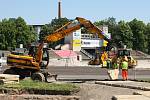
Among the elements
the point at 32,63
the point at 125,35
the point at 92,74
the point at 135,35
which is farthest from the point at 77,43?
the point at 32,63

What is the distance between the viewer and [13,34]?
114312 mm

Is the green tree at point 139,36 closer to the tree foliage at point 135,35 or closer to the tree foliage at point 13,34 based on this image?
the tree foliage at point 135,35

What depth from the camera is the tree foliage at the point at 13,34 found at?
368 feet

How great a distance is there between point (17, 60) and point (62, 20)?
126411mm

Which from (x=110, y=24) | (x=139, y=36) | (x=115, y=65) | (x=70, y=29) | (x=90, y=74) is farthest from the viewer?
(x=110, y=24)

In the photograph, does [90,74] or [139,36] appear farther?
[139,36]

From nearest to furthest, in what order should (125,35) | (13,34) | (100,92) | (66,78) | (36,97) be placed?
(36,97) → (100,92) → (66,78) → (13,34) → (125,35)

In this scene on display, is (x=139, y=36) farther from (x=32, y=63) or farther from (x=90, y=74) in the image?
(x=32, y=63)

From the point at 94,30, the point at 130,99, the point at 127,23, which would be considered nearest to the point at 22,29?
the point at 127,23

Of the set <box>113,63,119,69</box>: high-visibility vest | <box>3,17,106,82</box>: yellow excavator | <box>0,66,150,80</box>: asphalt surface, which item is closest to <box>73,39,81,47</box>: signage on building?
<box>0,66,150,80</box>: asphalt surface

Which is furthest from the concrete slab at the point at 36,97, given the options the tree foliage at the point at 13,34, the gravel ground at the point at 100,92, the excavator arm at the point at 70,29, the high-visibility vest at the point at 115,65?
the tree foliage at the point at 13,34

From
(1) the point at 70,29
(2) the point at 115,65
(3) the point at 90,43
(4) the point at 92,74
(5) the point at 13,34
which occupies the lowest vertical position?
(4) the point at 92,74

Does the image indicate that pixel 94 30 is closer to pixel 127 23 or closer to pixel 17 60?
pixel 17 60

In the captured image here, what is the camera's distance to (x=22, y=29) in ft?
389
